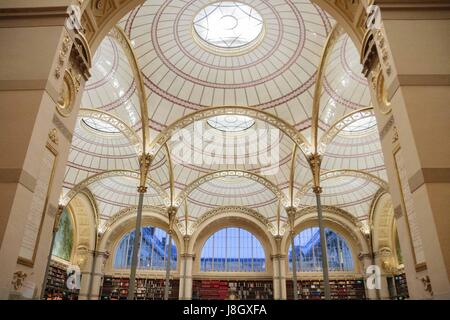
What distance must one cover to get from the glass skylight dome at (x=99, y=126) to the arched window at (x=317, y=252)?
17.2 meters

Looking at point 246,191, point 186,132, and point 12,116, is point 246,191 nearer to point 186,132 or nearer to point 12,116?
point 186,132

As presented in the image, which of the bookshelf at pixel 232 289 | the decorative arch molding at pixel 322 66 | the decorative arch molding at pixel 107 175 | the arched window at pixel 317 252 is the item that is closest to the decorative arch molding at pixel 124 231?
the bookshelf at pixel 232 289

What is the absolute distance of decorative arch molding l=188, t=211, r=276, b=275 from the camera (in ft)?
87.0

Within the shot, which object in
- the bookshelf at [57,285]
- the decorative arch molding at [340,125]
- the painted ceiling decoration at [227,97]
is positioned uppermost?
the painted ceiling decoration at [227,97]

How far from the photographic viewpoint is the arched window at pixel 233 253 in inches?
1061

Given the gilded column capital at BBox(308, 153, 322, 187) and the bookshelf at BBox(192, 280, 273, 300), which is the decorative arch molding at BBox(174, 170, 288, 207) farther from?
the bookshelf at BBox(192, 280, 273, 300)

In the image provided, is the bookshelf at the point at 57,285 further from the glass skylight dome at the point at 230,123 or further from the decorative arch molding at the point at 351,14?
the decorative arch molding at the point at 351,14

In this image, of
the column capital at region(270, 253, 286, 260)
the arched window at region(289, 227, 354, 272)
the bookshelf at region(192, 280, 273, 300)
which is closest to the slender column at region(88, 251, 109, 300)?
the bookshelf at region(192, 280, 273, 300)

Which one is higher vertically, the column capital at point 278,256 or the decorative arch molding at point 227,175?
the decorative arch molding at point 227,175

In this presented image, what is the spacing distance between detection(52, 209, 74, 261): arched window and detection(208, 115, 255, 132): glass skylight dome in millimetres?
12960

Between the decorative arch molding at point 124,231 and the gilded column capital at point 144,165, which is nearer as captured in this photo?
the gilded column capital at point 144,165

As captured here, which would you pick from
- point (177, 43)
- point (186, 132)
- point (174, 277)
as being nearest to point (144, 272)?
point (174, 277)
